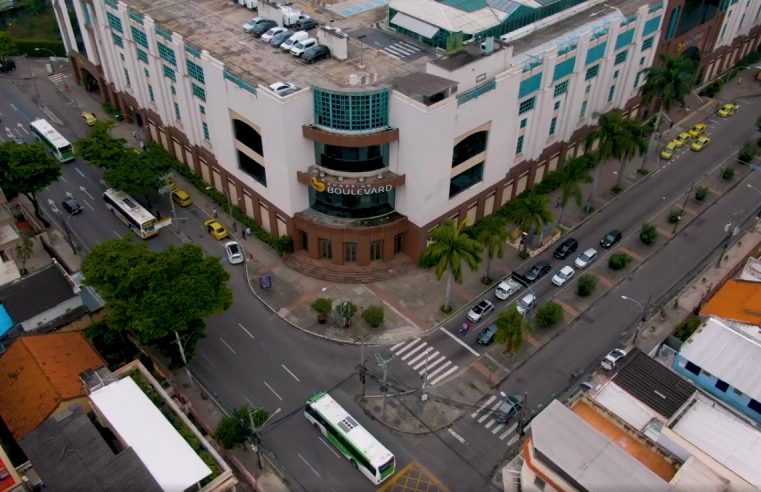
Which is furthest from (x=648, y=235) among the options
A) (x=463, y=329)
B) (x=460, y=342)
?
(x=460, y=342)

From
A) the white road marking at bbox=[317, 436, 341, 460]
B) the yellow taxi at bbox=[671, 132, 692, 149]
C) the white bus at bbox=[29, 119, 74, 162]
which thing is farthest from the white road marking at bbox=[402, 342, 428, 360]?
the white bus at bbox=[29, 119, 74, 162]

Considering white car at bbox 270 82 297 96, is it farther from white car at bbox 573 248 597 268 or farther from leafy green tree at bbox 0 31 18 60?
leafy green tree at bbox 0 31 18 60

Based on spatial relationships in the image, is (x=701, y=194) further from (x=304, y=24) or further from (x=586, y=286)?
(x=304, y=24)

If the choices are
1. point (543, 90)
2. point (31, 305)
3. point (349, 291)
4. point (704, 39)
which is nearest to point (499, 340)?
point (349, 291)

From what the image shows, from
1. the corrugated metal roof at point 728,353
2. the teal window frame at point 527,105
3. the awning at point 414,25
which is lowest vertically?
the corrugated metal roof at point 728,353

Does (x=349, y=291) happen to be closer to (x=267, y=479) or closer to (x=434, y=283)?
(x=434, y=283)

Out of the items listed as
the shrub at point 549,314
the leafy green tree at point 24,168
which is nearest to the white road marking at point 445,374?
the shrub at point 549,314

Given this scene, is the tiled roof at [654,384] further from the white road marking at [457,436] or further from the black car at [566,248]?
the black car at [566,248]
